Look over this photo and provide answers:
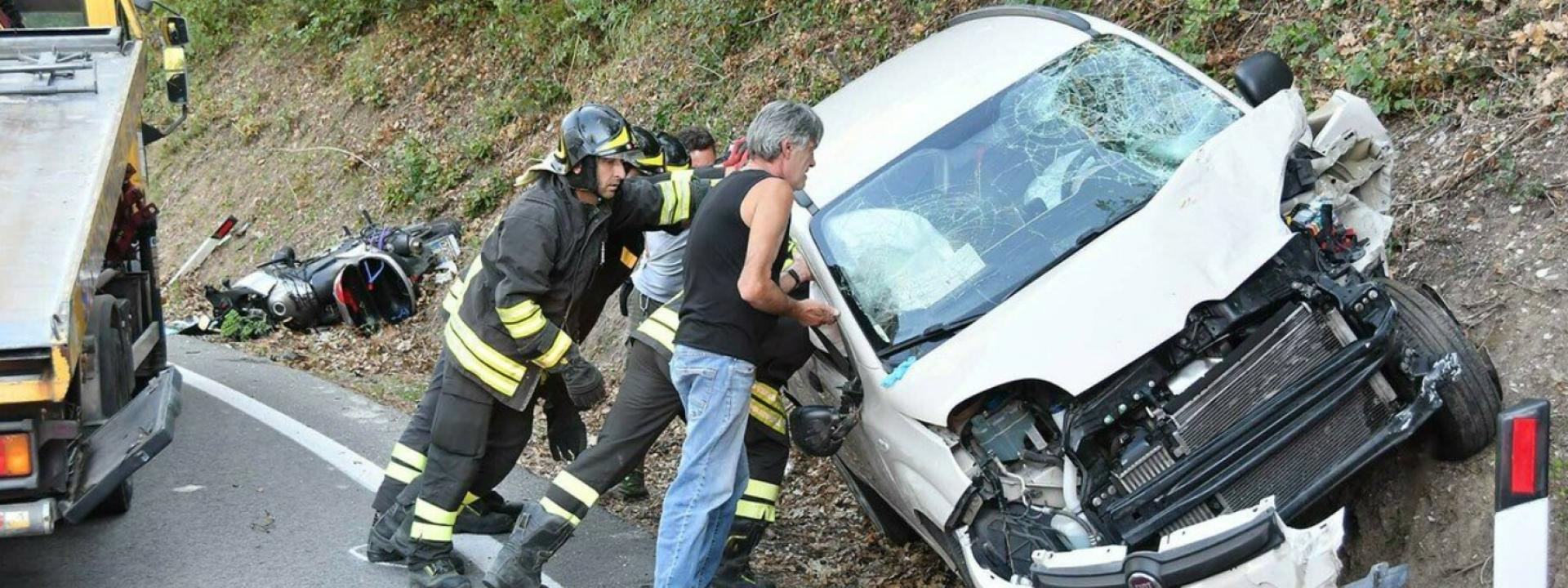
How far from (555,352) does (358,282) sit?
7133 mm

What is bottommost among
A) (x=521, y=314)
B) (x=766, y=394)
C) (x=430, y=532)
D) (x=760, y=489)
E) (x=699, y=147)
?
(x=430, y=532)

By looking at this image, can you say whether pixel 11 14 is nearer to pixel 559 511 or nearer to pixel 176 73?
pixel 176 73

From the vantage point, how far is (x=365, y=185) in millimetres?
15102

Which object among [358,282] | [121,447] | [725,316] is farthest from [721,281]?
[358,282]

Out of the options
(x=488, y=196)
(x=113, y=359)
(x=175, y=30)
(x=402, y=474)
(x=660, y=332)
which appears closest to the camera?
(x=660, y=332)

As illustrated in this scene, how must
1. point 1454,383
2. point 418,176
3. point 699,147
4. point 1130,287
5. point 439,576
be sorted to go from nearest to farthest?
point 1130,287 < point 1454,383 < point 439,576 < point 699,147 < point 418,176

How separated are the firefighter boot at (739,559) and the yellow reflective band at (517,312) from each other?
1075 millimetres

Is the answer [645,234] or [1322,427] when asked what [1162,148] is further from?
[645,234]

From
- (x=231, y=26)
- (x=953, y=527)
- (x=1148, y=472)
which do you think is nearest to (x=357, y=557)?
(x=953, y=527)

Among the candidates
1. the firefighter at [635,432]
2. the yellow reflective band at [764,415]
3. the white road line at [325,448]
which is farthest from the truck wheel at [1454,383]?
the white road line at [325,448]

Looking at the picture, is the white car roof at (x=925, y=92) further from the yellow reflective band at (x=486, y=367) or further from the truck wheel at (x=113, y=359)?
the truck wheel at (x=113, y=359)

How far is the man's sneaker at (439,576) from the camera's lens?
18.0 feet

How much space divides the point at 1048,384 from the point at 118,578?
3651mm

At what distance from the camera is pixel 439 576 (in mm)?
5531
